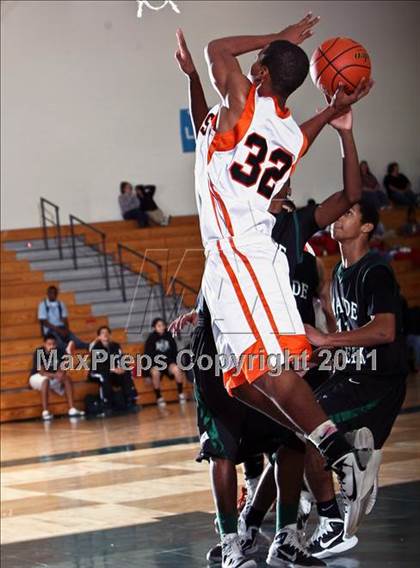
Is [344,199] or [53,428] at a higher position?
[344,199]

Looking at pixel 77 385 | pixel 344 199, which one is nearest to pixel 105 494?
pixel 344 199

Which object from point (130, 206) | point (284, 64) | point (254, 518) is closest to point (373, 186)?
point (130, 206)

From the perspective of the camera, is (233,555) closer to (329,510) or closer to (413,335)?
(329,510)

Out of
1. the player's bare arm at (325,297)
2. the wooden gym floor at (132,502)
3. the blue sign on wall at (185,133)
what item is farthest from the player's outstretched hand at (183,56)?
the blue sign on wall at (185,133)

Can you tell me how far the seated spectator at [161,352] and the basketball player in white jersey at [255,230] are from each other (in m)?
9.73

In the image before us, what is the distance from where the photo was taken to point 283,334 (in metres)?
4.59

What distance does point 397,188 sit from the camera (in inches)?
934

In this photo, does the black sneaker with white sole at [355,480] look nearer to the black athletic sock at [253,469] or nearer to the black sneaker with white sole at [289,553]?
the black sneaker with white sole at [289,553]

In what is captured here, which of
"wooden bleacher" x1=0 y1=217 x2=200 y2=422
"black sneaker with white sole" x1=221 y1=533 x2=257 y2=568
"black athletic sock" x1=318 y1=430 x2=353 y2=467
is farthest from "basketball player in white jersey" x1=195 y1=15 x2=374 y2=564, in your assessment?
"wooden bleacher" x1=0 y1=217 x2=200 y2=422

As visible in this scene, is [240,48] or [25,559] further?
[25,559]

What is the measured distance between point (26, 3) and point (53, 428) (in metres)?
10.3

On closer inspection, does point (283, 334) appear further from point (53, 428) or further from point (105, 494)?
point (53, 428)

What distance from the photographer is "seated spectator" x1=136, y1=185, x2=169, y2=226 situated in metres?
22.3

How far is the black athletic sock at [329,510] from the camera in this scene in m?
5.52
